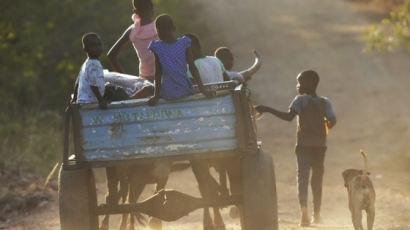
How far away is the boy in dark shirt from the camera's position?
383 inches

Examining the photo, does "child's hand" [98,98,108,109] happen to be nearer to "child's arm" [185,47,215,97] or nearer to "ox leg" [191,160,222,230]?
"child's arm" [185,47,215,97]

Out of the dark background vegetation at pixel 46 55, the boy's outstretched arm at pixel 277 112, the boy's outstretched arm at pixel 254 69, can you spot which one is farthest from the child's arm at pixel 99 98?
the dark background vegetation at pixel 46 55

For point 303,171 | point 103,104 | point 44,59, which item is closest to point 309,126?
point 303,171

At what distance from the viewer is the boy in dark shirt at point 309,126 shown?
31.9 ft

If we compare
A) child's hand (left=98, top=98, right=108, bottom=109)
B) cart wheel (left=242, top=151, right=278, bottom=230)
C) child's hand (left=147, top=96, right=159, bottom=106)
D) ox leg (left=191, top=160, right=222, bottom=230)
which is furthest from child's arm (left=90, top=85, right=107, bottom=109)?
cart wheel (left=242, top=151, right=278, bottom=230)

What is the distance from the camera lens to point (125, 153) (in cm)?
738

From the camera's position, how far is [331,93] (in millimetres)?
23594

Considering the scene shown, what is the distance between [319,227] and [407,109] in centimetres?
1206

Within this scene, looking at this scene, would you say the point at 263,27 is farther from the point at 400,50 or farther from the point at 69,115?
the point at 69,115

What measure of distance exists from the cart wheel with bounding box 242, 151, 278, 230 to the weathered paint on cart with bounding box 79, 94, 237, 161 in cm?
20

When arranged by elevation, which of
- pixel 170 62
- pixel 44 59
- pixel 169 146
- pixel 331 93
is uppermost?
pixel 44 59

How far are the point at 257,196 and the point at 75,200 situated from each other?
1.38m

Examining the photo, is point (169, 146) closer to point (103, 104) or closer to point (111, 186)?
point (103, 104)

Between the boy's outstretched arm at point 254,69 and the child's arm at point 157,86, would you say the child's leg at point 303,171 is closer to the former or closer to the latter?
the boy's outstretched arm at point 254,69
